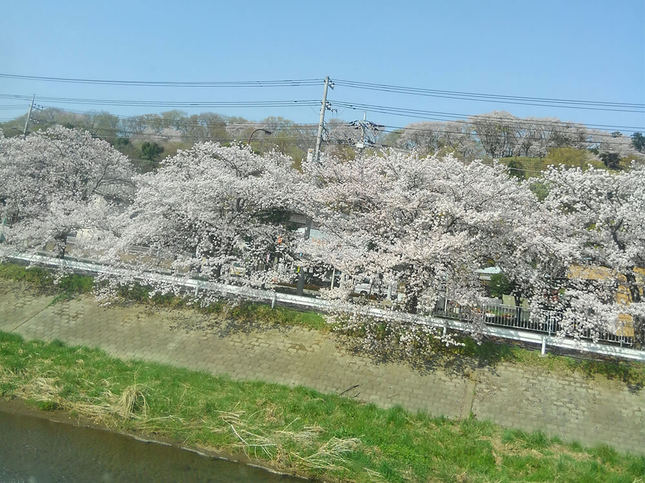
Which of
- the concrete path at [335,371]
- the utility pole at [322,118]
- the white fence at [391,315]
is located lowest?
the concrete path at [335,371]

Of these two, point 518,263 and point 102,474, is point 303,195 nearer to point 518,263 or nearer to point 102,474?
point 518,263

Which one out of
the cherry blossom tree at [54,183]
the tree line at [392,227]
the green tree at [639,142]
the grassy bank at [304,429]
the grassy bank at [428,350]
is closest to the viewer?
the grassy bank at [304,429]

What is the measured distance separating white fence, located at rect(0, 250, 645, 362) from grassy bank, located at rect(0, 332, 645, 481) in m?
3.74

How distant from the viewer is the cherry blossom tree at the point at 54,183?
2264cm

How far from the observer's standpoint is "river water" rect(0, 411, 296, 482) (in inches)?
380

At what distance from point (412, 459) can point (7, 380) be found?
37.8 ft

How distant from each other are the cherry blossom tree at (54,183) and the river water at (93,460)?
12517 millimetres

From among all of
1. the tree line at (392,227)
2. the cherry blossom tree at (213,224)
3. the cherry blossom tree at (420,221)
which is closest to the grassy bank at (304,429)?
the tree line at (392,227)

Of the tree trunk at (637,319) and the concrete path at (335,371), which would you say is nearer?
the concrete path at (335,371)

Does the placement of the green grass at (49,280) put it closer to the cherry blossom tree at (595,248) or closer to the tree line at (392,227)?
the tree line at (392,227)

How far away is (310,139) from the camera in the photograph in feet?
178

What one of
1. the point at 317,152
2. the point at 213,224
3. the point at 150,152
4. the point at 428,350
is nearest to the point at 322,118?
the point at 317,152

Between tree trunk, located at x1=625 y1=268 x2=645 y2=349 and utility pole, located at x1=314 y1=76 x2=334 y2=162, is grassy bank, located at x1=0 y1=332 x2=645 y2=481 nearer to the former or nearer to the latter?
tree trunk, located at x1=625 y1=268 x2=645 y2=349

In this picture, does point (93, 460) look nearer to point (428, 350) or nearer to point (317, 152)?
point (428, 350)
